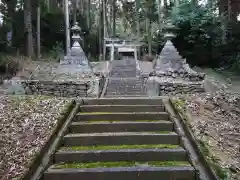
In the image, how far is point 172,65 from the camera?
12.2 metres

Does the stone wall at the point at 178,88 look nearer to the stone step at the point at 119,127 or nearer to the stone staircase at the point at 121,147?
the stone staircase at the point at 121,147

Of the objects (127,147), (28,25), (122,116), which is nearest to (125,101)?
(122,116)

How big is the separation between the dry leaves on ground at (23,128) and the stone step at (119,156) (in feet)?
1.36

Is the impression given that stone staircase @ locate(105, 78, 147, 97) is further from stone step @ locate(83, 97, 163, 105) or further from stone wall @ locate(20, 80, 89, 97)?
stone step @ locate(83, 97, 163, 105)

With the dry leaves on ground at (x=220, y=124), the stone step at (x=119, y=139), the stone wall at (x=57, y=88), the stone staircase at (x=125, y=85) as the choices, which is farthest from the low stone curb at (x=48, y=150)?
the stone staircase at (x=125, y=85)

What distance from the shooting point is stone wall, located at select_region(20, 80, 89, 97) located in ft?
26.2

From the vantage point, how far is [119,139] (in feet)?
14.9

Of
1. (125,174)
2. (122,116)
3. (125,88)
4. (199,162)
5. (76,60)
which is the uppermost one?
(76,60)

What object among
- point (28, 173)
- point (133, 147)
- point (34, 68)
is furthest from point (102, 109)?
point (34, 68)

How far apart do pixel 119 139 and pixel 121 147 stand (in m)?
0.19

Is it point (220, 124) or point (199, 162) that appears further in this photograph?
point (220, 124)

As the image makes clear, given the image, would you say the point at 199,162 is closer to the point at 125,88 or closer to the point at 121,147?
the point at 121,147

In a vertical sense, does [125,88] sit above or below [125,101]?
below

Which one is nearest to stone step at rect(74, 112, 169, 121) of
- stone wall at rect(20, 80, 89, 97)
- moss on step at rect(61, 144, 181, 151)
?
moss on step at rect(61, 144, 181, 151)
